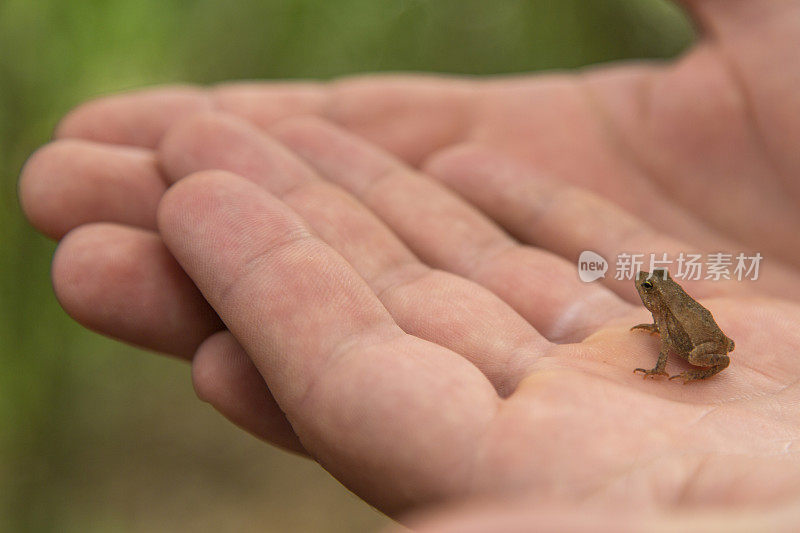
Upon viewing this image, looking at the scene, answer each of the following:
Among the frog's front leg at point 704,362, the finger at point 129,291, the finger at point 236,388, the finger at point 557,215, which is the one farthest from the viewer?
the finger at point 557,215

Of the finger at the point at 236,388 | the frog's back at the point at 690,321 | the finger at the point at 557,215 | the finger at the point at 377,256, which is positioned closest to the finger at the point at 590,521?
the finger at the point at 377,256

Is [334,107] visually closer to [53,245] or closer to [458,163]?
[458,163]

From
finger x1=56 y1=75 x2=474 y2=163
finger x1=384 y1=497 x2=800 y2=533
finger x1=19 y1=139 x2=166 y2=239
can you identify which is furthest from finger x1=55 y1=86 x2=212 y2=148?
finger x1=384 y1=497 x2=800 y2=533

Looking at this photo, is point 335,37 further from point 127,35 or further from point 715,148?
point 715,148

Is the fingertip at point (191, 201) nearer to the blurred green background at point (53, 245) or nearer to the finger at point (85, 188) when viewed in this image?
the finger at point (85, 188)

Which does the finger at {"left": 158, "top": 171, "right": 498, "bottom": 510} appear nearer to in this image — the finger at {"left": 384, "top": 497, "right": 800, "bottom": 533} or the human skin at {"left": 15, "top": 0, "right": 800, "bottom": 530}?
the human skin at {"left": 15, "top": 0, "right": 800, "bottom": 530}
